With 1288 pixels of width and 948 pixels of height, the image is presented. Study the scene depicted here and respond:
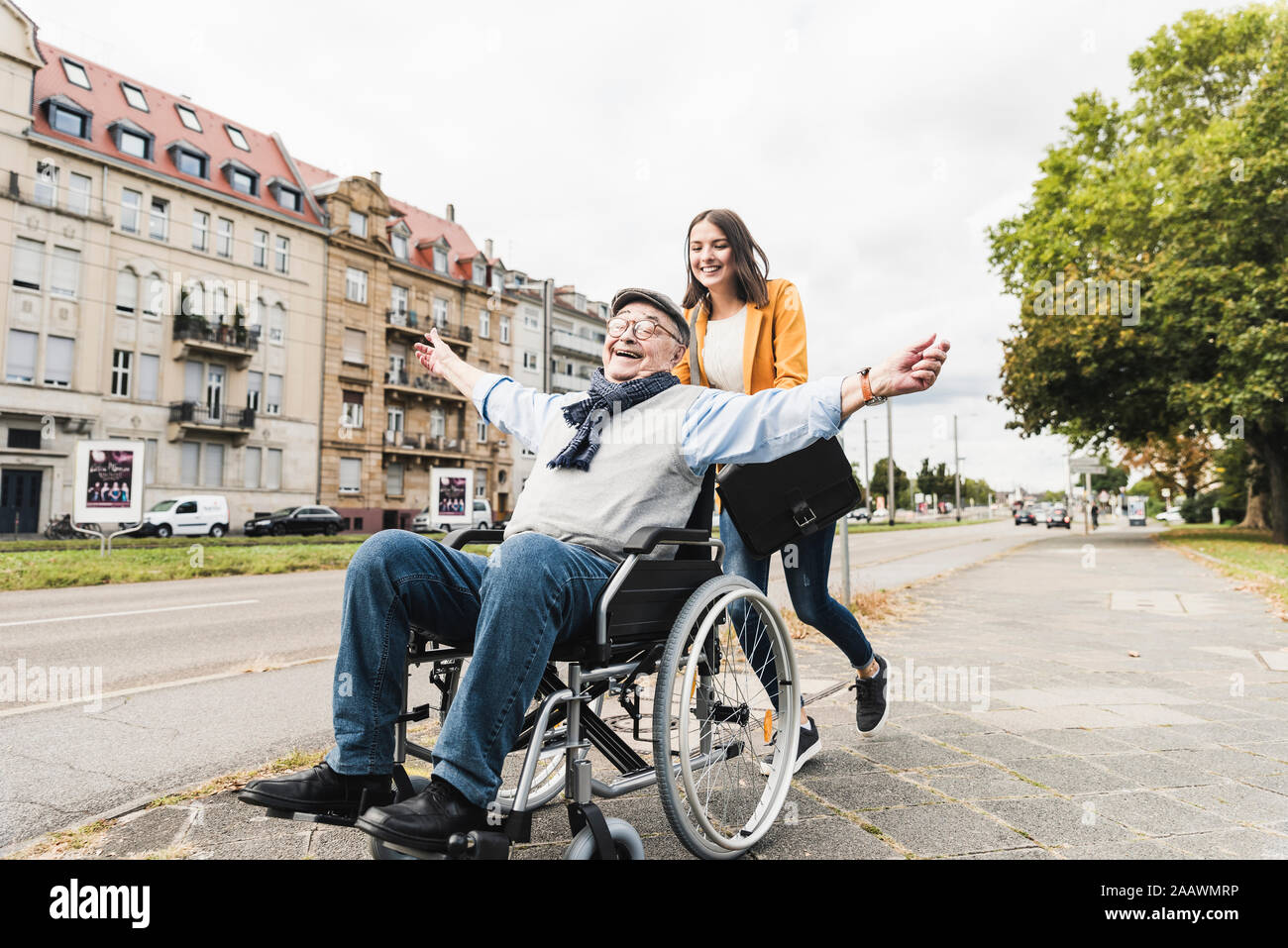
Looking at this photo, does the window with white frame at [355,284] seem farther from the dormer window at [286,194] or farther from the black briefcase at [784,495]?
the black briefcase at [784,495]

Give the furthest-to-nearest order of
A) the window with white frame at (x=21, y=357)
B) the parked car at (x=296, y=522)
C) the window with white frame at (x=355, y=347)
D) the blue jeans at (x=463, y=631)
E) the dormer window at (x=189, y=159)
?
1. the window with white frame at (x=355, y=347)
2. the dormer window at (x=189, y=159)
3. the parked car at (x=296, y=522)
4. the window with white frame at (x=21, y=357)
5. the blue jeans at (x=463, y=631)

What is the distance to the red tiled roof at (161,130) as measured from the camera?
101ft

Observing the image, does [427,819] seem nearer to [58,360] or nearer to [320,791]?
[320,791]

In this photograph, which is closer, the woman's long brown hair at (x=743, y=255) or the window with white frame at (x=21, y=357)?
the woman's long brown hair at (x=743, y=255)

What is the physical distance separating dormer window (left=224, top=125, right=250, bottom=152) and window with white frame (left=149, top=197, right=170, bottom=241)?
6.68 m

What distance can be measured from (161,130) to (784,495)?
130ft

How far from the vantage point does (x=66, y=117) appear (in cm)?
3000

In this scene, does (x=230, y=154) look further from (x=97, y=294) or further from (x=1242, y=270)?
(x=1242, y=270)

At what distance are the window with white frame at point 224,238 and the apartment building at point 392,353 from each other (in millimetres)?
4712

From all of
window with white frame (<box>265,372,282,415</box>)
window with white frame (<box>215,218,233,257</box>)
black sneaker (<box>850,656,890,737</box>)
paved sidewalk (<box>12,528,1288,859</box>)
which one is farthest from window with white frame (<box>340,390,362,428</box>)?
black sneaker (<box>850,656,890,737</box>)

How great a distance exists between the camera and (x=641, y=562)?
→ 2178mm

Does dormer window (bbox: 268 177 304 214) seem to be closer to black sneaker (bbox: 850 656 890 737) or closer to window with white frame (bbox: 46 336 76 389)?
window with white frame (bbox: 46 336 76 389)

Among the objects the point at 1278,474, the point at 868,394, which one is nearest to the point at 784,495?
the point at 868,394

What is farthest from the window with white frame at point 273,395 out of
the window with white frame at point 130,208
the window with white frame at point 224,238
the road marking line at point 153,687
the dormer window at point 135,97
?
the road marking line at point 153,687
